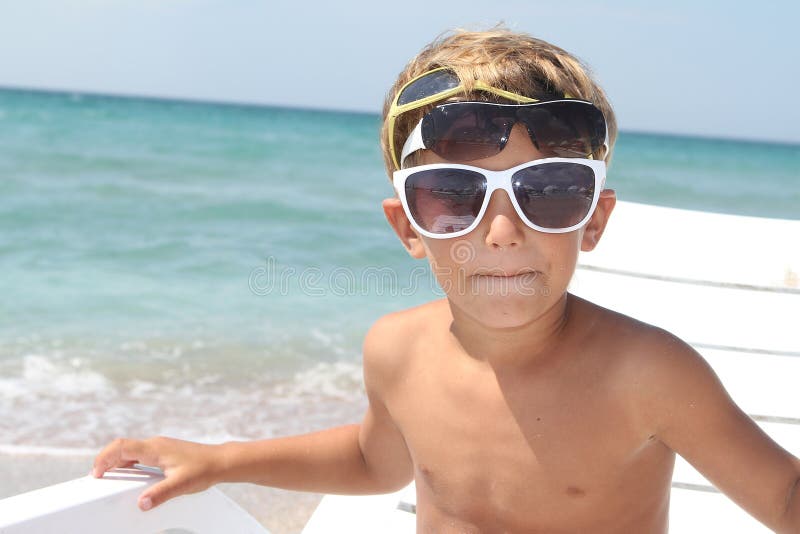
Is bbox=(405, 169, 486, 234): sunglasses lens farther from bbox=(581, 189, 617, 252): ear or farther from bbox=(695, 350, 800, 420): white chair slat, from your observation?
bbox=(695, 350, 800, 420): white chair slat

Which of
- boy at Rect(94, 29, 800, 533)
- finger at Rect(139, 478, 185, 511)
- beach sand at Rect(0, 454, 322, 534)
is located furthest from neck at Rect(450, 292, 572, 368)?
beach sand at Rect(0, 454, 322, 534)

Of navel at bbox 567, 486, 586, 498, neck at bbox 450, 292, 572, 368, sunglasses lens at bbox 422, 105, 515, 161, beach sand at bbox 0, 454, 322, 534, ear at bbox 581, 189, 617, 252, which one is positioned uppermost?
sunglasses lens at bbox 422, 105, 515, 161

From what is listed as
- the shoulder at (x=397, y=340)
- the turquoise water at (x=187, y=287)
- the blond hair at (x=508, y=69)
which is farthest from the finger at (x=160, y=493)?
the turquoise water at (x=187, y=287)

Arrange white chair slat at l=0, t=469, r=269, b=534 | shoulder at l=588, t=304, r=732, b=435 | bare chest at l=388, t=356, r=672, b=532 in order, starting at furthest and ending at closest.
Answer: bare chest at l=388, t=356, r=672, b=532, shoulder at l=588, t=304, r=732, b=435, white chair slat at l=0, t=469, r=269, b=534

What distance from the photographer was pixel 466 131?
145 cm

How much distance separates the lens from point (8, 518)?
4.17 ft

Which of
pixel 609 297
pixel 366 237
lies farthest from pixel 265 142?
pixel 609 297

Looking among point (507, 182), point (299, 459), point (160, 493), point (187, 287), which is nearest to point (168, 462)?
point (160, 493)

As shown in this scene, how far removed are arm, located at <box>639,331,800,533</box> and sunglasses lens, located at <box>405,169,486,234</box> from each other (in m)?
0.37

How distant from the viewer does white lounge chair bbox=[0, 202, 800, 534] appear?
220cm

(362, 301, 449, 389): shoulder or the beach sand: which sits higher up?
(362, 301, 449, 389): shoulder

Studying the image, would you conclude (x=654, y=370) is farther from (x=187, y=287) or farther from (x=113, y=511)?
(x=187, y=287)

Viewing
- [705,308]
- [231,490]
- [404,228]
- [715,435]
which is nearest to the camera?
[715,435]

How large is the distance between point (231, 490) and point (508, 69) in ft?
Result: 7.37
